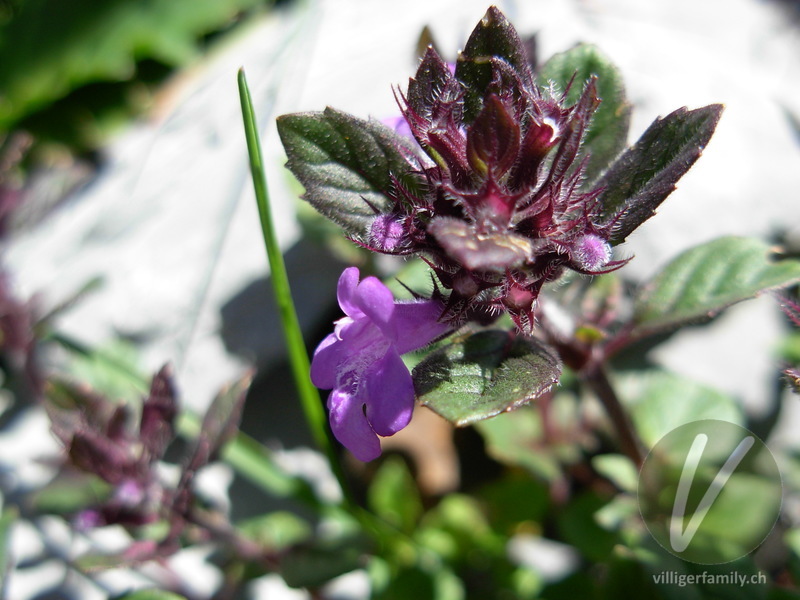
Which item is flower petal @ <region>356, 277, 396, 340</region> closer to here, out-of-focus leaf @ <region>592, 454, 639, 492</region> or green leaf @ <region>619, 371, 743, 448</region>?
out-of-focus leaf @ <region>592, 454, 639, 492</region>

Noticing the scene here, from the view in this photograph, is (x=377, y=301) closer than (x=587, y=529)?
Yes

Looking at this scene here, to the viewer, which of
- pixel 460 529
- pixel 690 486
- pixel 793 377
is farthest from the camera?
pixel 460 529

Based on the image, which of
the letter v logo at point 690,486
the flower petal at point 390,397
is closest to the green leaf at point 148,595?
the flower petal at point 390,397

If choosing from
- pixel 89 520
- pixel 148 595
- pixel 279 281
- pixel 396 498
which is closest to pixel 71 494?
pixel 89 520

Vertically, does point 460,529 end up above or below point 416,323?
below

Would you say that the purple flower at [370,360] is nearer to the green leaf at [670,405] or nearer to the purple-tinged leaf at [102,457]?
the purple-tinged leaf at [102,457]

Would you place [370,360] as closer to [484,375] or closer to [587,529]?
[484,375]

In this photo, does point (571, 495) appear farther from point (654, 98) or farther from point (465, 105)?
point (465, 105)
